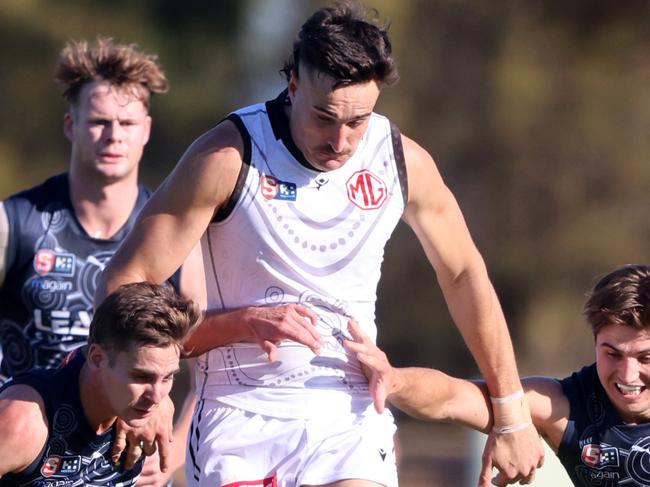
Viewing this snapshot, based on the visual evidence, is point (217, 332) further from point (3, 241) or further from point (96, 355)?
point (3, 241)

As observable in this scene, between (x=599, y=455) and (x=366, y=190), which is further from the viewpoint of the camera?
(x=599, y=455)

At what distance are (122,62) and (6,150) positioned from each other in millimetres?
11464

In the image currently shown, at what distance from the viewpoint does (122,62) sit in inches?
234

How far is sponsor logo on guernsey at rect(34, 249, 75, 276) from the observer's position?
5652mm

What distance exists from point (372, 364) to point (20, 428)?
3.54ft

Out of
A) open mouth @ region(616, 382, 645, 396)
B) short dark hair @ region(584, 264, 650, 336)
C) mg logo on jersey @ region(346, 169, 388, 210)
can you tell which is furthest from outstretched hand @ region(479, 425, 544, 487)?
mg logo on jersey @ region(346, 169, 388, 210)

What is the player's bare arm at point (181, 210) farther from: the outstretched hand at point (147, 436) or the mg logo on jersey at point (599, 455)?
the mg logo on jersey at point (599, 455)

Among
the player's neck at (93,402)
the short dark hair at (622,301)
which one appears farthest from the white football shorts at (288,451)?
the short dark hair at (622,301)

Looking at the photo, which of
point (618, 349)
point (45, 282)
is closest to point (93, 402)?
point (45, 282)

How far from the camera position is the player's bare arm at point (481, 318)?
437cm

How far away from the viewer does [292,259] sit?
4.02 meters

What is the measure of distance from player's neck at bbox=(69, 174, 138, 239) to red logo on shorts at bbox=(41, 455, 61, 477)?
173cm

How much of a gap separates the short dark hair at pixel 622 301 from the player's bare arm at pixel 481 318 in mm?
383

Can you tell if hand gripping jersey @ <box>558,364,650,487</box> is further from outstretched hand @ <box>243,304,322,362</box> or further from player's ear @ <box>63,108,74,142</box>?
player's ear @ <box>63,108,74,142</box>
